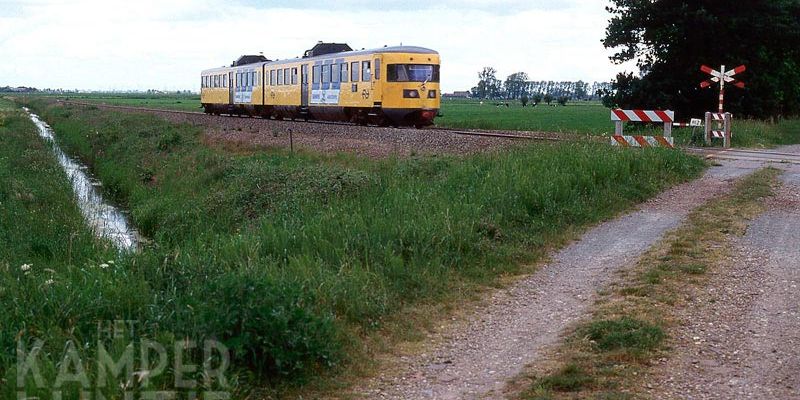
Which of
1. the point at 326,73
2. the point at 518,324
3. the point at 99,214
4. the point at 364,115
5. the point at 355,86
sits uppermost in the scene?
the point at 326,73

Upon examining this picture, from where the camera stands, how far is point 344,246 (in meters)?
8.45

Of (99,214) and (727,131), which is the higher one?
(727,131)

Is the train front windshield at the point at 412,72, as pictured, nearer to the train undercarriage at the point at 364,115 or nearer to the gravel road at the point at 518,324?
the train undercarriage at the point at 364,115

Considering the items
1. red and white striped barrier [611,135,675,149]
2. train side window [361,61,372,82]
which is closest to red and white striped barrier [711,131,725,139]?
red and white striped barrier [611,135,675,149]

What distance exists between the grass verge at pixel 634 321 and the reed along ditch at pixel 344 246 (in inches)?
48.7

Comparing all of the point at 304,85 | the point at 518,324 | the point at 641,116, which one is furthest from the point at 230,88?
the point at 518,324

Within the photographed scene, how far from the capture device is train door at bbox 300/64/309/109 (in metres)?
32.8

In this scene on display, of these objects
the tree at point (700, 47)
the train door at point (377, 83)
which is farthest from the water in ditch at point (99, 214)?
the tree at point (700, 47)

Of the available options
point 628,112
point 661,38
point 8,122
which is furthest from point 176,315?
point 8,122

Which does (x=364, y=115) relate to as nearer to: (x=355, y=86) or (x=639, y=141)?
(x=355, y=86)

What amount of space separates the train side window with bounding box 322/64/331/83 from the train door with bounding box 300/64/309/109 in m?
1.85

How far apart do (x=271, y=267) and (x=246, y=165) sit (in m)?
14.0

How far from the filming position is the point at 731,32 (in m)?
28.5

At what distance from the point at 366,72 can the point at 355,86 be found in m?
1.09
